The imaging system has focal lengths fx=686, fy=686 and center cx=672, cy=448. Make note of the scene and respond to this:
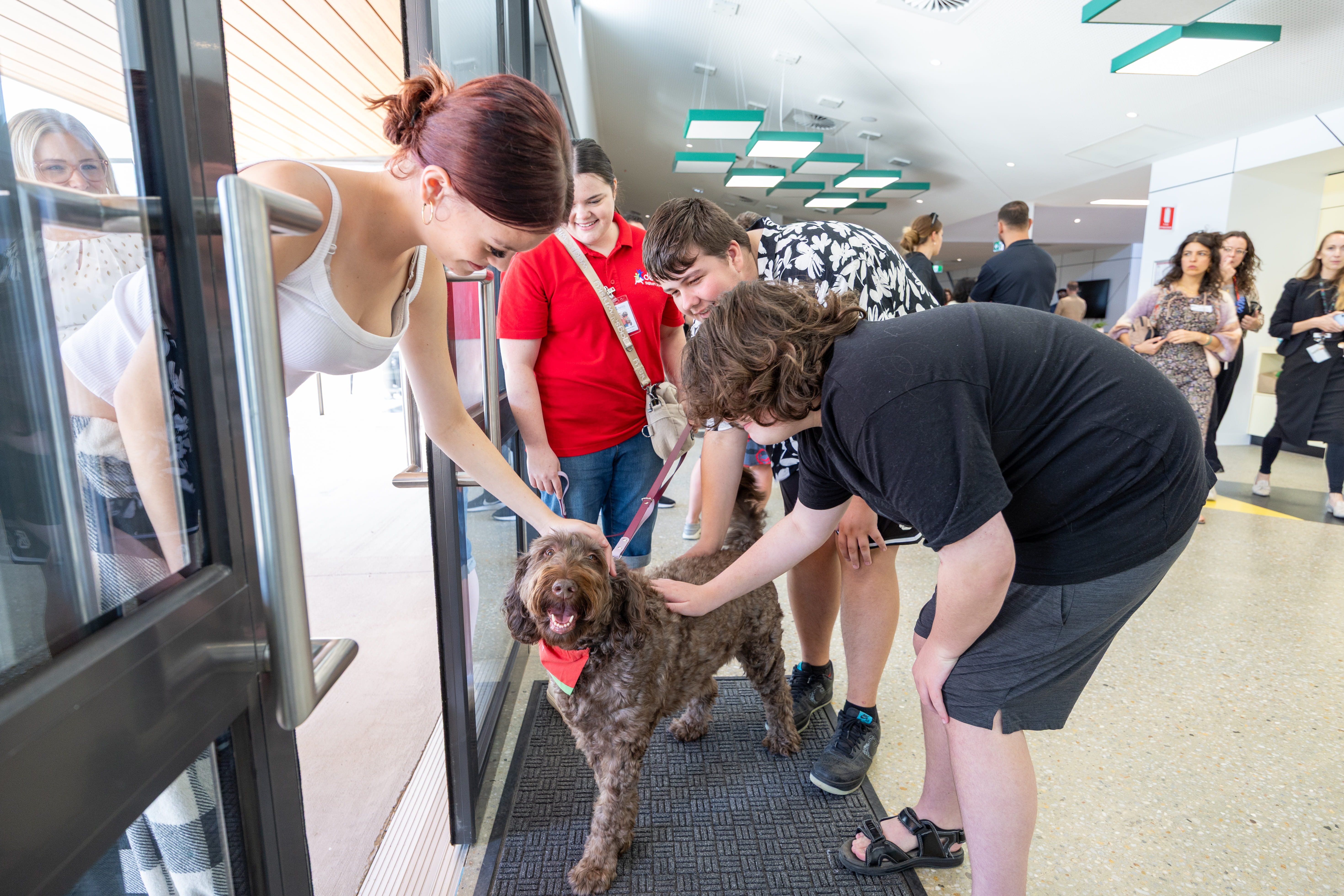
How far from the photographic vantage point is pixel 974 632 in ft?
3.89

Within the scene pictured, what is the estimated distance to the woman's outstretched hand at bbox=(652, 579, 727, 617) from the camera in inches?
67.4

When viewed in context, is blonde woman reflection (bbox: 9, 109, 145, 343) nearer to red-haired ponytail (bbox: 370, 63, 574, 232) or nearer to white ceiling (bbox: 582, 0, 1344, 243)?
red-haired ponytail (bbox: 370, 63, 574, 232)

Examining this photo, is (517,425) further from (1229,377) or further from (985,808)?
(1229,377)

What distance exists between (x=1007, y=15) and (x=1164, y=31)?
4.72 ft

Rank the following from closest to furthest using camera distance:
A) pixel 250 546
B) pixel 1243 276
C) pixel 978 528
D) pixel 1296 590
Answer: pixel 250 546 < pixel 978 528 < pixel 1296 590 < pixel 1243 276

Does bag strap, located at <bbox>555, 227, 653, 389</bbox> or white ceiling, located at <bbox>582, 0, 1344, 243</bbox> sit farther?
white ceiling, located at <bbox>582, 0, 1344, 243</bbox>

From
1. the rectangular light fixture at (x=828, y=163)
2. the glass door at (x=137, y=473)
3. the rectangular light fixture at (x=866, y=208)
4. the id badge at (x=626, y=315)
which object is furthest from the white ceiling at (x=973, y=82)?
the glass door at (x=137, y=473)

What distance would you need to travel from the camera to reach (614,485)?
2.27 metres

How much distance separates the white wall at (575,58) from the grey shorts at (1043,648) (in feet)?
12.1

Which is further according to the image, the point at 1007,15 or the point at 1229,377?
the point at 1007,15

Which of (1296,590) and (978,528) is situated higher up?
(978,528)

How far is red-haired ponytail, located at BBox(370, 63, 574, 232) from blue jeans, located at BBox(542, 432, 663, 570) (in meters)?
1.14

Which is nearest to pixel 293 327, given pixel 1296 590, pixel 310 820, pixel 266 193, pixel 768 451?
pixel 266 193

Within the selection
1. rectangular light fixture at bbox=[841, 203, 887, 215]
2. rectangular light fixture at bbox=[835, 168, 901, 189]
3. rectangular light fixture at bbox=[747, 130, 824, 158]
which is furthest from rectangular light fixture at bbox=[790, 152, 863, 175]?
rectangular light fixture at bbox=[841, 203, 887, 215]
